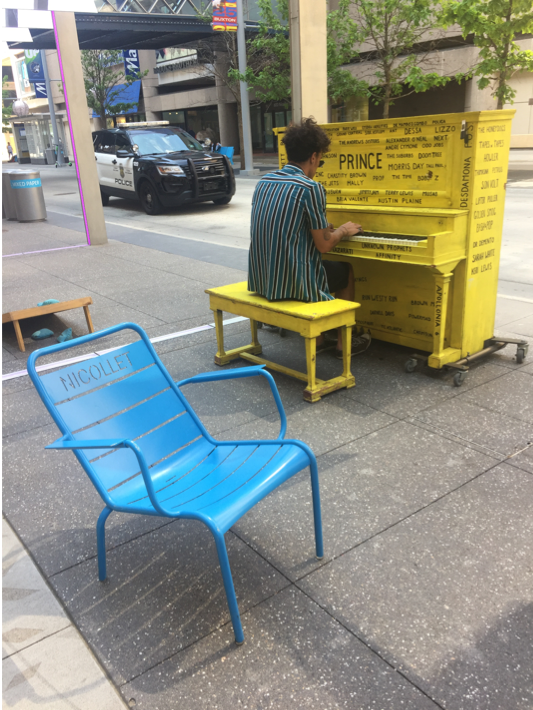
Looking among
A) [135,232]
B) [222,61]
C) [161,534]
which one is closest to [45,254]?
[135,232]

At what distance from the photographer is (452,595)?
2381 millimetres

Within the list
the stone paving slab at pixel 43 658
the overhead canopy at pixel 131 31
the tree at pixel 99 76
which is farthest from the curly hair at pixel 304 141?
the tree at pixel 99 76

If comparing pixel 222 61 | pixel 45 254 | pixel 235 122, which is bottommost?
pixel 45 254

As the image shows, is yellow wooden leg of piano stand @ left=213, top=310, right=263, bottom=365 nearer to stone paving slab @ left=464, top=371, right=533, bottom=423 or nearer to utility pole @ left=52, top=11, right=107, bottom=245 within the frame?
stone paving slab @ left=464, top=371, right=533, bottom=423

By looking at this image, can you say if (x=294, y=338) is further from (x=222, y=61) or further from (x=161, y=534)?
(x=222, y=61)

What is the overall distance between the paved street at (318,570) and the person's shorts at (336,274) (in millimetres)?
720

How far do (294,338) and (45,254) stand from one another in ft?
21.2

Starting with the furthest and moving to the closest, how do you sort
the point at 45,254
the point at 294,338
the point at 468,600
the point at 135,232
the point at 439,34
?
the point at 439,34 < the point at 135,232 < the point at 45,254 < the point at 294,338 < the point at 468,600

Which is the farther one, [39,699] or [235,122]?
[235,122]

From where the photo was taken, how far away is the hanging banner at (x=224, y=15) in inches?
835

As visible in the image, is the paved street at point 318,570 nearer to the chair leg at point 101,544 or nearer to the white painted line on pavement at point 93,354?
the chair leg at point 101,544

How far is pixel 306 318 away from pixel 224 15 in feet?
69.0

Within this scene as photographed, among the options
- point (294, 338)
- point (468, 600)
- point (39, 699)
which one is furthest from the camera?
point (294, 338)

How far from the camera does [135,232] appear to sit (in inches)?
480
